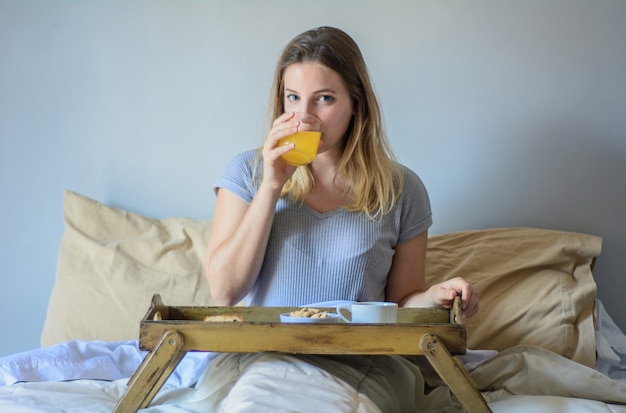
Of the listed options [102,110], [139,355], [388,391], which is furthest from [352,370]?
[102,110]

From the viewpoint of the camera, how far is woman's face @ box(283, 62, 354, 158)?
4.91ft

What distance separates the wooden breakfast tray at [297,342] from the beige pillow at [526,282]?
2.16 ft

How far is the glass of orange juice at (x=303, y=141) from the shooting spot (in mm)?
1341

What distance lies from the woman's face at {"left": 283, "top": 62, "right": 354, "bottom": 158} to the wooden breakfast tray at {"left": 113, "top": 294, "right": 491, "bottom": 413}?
0.48 meters

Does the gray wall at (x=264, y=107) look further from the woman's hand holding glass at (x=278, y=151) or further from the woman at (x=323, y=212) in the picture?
the woman's hand holding glass at (x=278, y=151)

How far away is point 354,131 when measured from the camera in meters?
1.62

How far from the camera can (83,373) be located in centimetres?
147

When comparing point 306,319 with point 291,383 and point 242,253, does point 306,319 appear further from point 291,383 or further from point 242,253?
point 242,253

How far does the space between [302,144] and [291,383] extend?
0.43m

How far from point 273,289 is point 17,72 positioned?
3.42 ft

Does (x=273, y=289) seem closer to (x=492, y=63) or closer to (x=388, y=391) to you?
(x=388, y=391)

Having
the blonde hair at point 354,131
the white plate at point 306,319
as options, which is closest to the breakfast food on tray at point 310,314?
the white plate at point 306,319

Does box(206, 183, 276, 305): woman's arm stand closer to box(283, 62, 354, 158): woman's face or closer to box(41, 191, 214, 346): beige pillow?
box(283, 62, 354, 158): woman's face

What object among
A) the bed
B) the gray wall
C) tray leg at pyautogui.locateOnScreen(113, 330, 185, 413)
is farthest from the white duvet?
the gray wall
